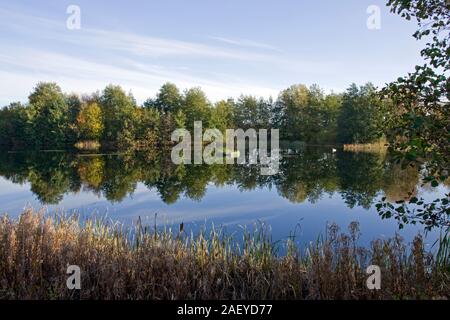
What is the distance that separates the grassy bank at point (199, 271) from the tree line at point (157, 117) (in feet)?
176

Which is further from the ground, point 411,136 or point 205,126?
point 205,126

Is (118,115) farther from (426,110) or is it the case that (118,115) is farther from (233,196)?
(426,110)

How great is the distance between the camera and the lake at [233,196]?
13.2 meters

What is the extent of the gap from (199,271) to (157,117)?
180 feet

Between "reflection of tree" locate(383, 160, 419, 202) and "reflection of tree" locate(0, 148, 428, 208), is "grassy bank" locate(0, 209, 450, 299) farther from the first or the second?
"reflection of tree" locate(383, 160, 419, 202)

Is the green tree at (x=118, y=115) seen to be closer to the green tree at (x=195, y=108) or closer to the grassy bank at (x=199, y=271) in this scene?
the green tree at (x=195, y=108)

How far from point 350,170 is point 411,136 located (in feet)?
83.3

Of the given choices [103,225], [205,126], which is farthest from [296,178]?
[205,126]

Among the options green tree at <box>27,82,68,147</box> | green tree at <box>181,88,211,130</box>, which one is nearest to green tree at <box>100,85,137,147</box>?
green tree at <box>27,82,68,147</box>

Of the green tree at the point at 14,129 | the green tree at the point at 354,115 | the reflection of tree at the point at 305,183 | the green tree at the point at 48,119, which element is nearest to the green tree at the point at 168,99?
the green tree at the point at 48,119

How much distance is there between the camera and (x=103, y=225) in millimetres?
7172

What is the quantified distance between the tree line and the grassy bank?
5364 cm
